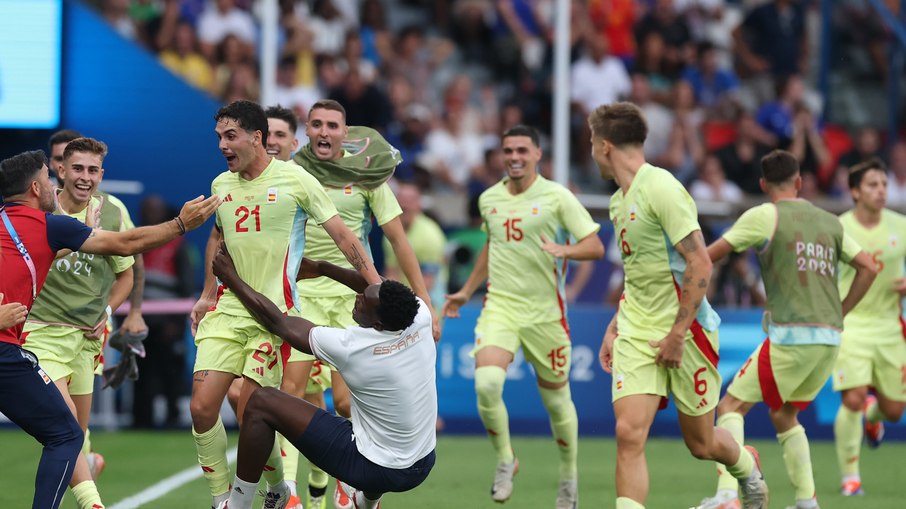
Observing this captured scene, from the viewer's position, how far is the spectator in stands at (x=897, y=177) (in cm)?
1894

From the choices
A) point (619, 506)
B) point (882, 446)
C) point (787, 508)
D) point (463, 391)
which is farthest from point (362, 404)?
point (882, 446)

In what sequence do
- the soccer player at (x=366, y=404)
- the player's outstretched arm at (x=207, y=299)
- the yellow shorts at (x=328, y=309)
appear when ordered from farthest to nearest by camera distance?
1. the yellow shorts at (x=328, y=309)
2. the player's outstretched arm at (x=207, y=299)
3. the soccer player at (x=366, y=404)

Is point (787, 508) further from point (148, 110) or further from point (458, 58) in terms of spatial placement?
point (458, 58)

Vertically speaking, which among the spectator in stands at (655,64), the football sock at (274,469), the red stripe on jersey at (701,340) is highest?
the spectator in stands at (655,64)

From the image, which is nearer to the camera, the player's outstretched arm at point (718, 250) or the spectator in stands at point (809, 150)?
the player's outstretched arm at point (718, 250)

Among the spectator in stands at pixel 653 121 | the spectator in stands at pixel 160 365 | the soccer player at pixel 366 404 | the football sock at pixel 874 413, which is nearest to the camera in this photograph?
the soccer player at pixel 366 404

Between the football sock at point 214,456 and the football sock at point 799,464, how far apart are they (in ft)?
13.1

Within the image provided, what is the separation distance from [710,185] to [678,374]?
407 inches

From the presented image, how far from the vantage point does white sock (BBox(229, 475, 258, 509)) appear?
7871 mm

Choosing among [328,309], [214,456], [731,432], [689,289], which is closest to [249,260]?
[214,456]

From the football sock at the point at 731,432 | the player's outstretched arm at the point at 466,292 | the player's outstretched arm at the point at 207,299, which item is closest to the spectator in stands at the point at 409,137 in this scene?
the player's outstretched arm at the point at 466,292

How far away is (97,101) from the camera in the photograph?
17.0 meters

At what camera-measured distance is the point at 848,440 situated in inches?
451

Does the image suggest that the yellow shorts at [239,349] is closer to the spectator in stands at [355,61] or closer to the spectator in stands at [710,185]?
the spectator in stands at [355,61]
